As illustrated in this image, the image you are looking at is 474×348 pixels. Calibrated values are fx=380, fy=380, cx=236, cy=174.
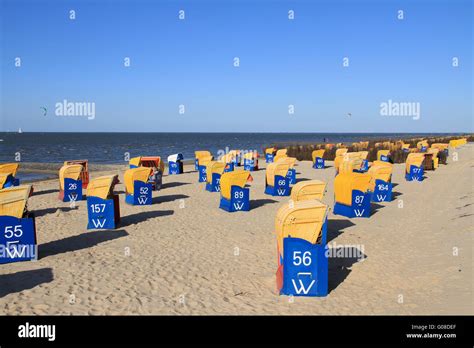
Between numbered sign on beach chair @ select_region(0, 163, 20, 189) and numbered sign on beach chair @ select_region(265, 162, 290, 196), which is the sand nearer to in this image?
numbered sign on beach chair @ select_region(0, 163, 20, 189)

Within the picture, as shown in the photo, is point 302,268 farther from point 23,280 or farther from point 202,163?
point 202,163

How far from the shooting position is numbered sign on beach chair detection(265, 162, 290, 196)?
661 inches

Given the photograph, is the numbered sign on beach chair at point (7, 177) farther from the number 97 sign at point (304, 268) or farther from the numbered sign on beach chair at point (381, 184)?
the numbered sign on beach chair at point (381, 184)

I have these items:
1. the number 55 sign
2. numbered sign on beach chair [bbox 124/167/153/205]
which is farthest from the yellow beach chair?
numbered sign on beach chair [bbox 124/167/153/205]

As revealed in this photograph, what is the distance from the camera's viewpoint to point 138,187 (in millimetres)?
14633

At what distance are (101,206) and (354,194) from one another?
7.84 meters

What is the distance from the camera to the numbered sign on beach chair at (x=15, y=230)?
26.3 ft

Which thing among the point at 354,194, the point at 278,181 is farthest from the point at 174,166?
the point at 354,194

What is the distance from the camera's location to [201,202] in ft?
50.6

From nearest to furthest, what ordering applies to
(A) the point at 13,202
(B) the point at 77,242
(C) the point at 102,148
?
1. (A) the point at 13,202
2. (B) the point at 77,242
3. (C) the point at 102,148

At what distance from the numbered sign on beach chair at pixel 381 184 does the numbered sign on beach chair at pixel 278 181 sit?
364 cm

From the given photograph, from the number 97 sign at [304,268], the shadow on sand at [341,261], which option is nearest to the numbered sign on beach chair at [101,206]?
the shadow on sand at [341,261]
